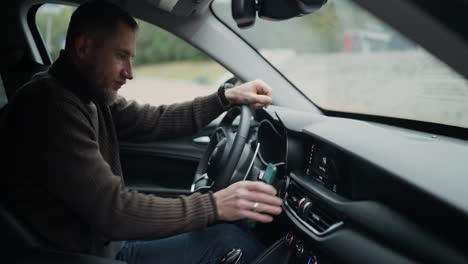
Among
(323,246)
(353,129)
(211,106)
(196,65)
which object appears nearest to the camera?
(323,246)

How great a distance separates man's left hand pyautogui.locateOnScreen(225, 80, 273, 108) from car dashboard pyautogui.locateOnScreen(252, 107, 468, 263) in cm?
20

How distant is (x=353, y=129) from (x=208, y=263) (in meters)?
0.75

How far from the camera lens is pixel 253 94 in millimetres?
2223

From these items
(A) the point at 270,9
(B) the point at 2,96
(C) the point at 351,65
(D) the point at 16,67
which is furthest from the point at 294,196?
(C) the point at 351,65

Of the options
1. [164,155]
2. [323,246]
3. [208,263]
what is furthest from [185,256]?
[164,155]

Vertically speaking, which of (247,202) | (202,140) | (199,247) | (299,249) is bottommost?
(202,140)

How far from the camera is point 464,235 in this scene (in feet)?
3.87

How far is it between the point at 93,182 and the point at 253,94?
3.12 feet

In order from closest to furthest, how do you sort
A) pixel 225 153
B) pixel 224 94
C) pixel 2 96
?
pixel 225 153 → pixel 224 94 → pixel 2 96

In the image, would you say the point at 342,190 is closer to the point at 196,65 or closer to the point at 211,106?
the point at 211,106

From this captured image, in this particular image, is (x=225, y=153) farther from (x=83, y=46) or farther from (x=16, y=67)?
(x=16, y=67)

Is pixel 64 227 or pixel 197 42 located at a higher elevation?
pixel 197 42

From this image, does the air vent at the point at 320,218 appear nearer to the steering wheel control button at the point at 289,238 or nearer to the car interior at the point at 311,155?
the car interior at the point at 311,155

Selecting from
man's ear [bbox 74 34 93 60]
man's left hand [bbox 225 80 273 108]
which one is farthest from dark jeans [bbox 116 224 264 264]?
man's ear [bbox 74 34 93 60]
